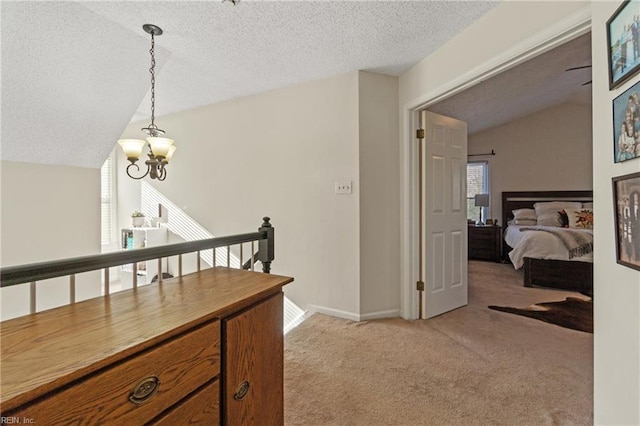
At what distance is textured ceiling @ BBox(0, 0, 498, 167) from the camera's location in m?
1.87

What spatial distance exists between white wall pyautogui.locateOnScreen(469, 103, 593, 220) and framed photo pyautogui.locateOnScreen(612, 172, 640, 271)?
5.38 meters

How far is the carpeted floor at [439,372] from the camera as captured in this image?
1.56 m

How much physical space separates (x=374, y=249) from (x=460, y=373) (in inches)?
46.5

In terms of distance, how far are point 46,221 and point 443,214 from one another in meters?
3.68

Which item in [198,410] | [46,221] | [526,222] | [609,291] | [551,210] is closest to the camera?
[198,410]

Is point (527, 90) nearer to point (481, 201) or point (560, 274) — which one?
point (481, 201)

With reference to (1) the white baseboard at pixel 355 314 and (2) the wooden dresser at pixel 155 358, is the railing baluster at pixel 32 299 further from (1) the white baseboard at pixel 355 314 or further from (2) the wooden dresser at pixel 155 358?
(1) the white baseboard at pixel 355 314

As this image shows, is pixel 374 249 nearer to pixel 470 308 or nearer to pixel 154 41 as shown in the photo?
pixel 470 308

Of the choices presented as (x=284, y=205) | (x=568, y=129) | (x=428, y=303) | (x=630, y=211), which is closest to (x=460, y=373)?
(x=428, y=303)

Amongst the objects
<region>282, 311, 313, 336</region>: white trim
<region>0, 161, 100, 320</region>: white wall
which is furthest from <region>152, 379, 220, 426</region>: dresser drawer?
<region>0, 161, 100, 320</region>: white wall

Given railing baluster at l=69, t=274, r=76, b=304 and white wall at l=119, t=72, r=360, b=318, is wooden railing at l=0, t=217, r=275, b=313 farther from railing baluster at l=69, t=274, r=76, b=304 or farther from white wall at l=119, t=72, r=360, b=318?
white wall at l=119, t=72, r=360, b=318

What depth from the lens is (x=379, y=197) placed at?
2.79 metres

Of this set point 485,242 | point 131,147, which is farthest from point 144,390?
point 485,242

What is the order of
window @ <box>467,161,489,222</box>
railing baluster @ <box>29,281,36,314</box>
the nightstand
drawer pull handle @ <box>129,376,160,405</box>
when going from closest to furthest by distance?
drawer pull handle @ <box>129,376,160,405</box> → railing baluster @ <box>29,281,36,314</box> → the nightstand → window @ <box>467,161,489,222</box>
